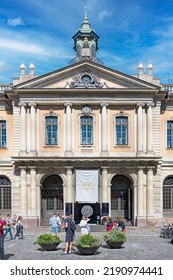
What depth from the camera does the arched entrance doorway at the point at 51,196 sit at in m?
35.2

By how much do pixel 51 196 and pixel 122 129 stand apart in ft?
27.5

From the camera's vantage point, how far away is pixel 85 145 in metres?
34.6

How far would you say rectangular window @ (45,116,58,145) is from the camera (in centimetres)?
3469

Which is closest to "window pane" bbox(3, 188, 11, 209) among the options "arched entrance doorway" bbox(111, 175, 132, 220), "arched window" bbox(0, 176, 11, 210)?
"arched window" bbox(0, 176, 11, 210)

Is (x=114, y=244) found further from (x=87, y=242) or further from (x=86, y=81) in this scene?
(x=86, y=81)

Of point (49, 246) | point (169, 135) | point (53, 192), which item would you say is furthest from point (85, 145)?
point (49, 246)

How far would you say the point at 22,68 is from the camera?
3534 centimetres

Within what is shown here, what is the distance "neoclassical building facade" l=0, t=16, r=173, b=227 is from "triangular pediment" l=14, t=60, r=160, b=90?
0.08 meters

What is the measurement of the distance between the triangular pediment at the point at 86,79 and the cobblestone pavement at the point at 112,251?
13106 millimetres

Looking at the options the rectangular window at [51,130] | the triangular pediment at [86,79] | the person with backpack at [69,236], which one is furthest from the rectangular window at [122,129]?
the person with backpack at [69,236]

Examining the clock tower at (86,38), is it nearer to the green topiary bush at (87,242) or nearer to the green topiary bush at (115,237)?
the green topiary bush at (115,237)

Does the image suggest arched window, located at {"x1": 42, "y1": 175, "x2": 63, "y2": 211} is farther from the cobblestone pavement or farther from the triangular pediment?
the cobblestone pavement

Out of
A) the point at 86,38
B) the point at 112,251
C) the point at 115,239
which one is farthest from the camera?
the point at 86,38
